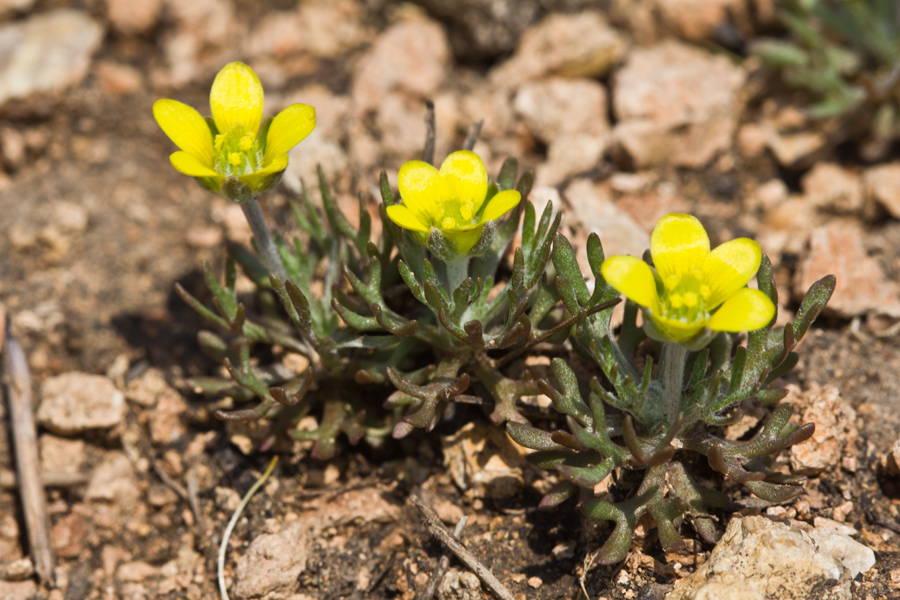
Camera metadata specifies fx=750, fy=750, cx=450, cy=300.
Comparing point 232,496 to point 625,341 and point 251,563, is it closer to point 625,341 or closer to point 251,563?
point 251,563

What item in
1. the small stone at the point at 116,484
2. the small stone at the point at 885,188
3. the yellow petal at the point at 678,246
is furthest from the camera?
the small stone at the point at 885,188

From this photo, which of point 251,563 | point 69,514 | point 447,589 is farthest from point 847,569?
point 69,514

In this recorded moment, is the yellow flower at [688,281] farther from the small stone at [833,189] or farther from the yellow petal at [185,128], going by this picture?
the small stone at [833,189]

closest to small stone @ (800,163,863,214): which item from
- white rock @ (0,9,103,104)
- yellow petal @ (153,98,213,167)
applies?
yellow petal @ (153,98,213,167)

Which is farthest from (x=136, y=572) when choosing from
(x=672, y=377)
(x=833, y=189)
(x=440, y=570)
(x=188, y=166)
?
(x=833, y=189)

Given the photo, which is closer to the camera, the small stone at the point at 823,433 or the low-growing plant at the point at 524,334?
the low-growing plant at the point at 524,334

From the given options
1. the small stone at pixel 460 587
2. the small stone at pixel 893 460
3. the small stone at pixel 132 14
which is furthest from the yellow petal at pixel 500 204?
the small stone at pixel 132 14
